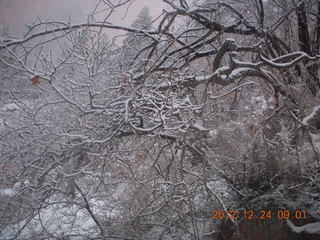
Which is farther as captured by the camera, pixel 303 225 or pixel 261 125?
pixel 261 125

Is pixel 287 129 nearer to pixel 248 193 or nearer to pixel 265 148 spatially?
Result: pixel 265 148

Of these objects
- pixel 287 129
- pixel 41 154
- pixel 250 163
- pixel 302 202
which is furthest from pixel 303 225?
pixel 41 154

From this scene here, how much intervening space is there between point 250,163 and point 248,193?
678mm

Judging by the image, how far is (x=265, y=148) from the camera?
12.5 feet

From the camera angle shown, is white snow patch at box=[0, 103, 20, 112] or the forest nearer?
the forest
